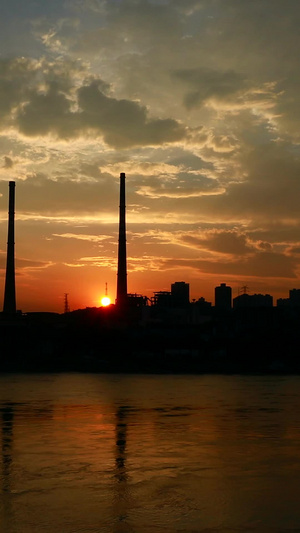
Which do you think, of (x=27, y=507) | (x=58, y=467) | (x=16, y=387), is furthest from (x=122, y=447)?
(x=16, y=387)

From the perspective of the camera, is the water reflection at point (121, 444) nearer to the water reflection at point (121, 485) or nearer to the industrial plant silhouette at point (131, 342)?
the water reflection at point (121, 485)

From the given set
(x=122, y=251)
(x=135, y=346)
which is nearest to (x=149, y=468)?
(x=122, y=251)

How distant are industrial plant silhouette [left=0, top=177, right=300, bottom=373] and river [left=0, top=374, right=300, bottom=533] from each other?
68.0 metres

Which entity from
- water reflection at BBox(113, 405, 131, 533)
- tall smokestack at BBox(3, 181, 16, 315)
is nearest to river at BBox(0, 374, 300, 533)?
water reflection at BBox(113, 405, 131, 533)

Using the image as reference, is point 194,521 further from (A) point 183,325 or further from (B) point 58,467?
(A) point 183,325

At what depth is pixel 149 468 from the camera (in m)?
27.1

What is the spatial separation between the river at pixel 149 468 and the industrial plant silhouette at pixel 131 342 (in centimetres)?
6800

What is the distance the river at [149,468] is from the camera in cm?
1953

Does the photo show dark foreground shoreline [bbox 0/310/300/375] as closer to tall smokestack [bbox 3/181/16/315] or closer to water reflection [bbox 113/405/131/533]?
tall smokestack [bbox 3/181/16/315]

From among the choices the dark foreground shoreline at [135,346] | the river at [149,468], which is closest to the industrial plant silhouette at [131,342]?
the dark foreground shoreline at [135,346]

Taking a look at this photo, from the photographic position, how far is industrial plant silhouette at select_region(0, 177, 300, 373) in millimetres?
122250

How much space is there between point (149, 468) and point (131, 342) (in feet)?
329

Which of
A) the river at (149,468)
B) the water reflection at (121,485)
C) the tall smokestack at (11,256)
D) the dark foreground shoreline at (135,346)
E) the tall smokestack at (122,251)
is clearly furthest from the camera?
the dark foreground shoreline at (135,346)

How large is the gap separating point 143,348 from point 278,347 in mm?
24128
